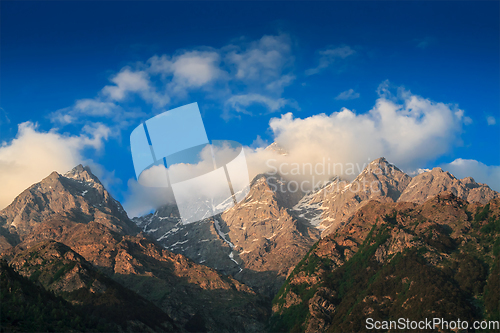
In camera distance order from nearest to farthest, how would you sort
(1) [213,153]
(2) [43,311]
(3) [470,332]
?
(1) [213,153] < (2) [43,311] < (3) [470,332]

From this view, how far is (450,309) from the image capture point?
152 metres

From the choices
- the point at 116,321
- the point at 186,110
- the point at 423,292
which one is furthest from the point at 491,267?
the point at 116,321

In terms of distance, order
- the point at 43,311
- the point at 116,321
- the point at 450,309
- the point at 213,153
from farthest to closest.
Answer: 1. the point at 116,321
2. the point at 450,309
3. the point at 43,311
4. the point at 213,153

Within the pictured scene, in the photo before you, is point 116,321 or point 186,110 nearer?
point 186,110

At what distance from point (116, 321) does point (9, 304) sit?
60.6 m

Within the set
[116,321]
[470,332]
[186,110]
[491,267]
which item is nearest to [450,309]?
[470,332]

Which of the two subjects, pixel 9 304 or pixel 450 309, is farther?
pixel 450 309

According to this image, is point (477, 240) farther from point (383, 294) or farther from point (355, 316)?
point (355, 316)

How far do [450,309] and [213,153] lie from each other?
359 feet

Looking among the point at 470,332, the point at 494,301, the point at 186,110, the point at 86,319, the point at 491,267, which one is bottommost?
the point at 86,319

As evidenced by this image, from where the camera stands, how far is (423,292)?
168 meters

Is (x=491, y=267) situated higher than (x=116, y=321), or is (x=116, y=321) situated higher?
(x=491, y=267)

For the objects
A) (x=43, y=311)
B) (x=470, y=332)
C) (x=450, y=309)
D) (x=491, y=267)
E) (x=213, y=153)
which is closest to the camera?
(x=213, y=153)

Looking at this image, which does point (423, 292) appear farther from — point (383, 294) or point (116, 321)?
point (116, 321)
